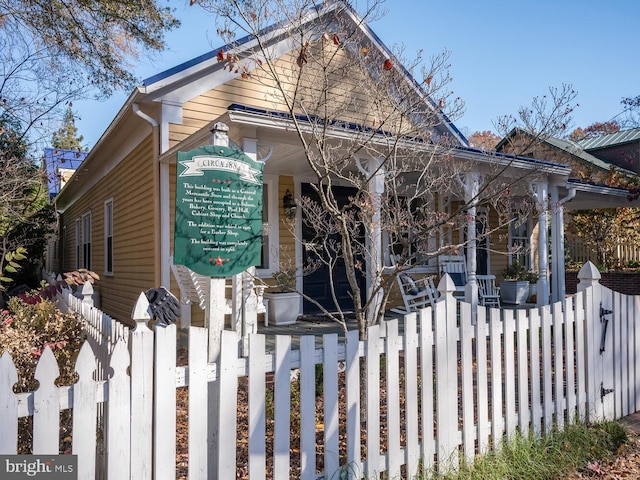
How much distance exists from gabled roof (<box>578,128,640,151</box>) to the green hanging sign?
2300 centimetres

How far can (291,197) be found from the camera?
28.0 feet

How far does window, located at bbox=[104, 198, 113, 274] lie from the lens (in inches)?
419

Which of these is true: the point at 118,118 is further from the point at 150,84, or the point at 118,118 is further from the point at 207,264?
the point at 207,264

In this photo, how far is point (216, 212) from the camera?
3162 mm

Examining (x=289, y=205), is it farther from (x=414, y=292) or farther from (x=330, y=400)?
(x=330, y=400)

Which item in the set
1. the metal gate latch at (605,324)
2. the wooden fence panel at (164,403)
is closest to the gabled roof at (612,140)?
the metal gate latch at (605,324)

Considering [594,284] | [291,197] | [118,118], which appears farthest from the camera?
[291,197]

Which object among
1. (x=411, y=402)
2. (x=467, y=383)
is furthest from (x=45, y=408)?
(x=467, y=383)

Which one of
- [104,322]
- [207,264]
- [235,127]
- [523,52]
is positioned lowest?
[104,322]

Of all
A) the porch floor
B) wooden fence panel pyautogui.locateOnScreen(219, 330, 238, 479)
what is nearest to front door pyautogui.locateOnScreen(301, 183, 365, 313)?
the porch floor

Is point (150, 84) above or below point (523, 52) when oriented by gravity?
below

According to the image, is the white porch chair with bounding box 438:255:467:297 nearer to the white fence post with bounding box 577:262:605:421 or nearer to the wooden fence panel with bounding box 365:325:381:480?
the white fence post with bounding box 577:262:605:421

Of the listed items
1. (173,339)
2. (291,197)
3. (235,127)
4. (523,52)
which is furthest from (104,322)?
(523,52)

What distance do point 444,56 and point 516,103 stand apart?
1.65 metres
